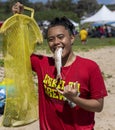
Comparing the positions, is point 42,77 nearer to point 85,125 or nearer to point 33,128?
point 85,125

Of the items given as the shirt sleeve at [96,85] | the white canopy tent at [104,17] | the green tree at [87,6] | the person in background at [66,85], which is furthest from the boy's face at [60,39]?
the green tree at [87,6]

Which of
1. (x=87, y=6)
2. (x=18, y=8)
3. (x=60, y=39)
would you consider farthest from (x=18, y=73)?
(x=87, y=6)

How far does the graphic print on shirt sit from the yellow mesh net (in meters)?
0.36

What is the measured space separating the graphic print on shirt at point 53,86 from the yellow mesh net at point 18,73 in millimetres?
361

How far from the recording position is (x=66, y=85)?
2920 millimetres

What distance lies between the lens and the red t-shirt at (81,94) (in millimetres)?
2975

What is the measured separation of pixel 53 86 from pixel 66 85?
123 millimetres

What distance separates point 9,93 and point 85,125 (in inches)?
27.2

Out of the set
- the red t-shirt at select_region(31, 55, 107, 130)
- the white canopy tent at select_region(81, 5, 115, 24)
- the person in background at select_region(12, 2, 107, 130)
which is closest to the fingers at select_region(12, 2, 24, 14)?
the person in background at select_region(12, 2, 107, 130)

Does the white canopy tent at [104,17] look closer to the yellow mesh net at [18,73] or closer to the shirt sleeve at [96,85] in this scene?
the yellow mesh net at [18,73]

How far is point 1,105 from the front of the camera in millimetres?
6922

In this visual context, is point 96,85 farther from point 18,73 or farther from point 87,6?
point 87,6

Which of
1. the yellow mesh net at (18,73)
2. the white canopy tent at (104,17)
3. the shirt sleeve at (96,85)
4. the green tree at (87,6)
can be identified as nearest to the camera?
the shirt sleeve at (96,85)

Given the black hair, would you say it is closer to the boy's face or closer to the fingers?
the boy's face
